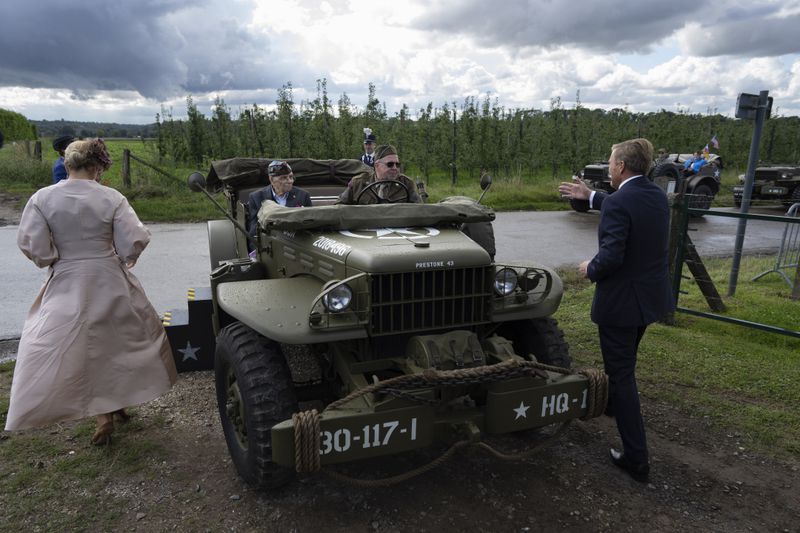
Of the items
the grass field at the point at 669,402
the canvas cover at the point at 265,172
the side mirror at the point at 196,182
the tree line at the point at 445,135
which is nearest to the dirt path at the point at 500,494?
the grass field at the point at 669,402

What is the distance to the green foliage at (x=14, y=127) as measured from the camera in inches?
1448

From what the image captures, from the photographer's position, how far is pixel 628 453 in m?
3.61

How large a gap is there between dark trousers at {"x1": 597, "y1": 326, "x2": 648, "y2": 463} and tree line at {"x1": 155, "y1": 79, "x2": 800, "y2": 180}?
16047mm

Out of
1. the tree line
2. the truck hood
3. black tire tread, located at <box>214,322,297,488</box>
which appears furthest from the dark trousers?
the tree line

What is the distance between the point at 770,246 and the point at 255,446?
12430 millimetres

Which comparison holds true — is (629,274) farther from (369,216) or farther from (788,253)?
(788,253)

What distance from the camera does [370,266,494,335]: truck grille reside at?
323 cm

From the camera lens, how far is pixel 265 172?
7.11m

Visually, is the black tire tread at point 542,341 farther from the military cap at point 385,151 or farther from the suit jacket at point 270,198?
the suit jacket at point 270,198

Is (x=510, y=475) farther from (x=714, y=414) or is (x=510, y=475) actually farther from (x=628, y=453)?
(x=714, y=414)

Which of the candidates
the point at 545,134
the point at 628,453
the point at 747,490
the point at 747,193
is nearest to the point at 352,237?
the point at 628,453

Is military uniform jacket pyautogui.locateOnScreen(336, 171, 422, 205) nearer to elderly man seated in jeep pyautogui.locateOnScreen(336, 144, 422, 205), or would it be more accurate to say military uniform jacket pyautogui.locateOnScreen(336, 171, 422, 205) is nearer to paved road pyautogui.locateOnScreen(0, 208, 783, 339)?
elderly man seated in jeep pyautogui.locateOnScreen(336, 144, 422, 205)

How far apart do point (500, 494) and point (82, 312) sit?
2811 millimetres

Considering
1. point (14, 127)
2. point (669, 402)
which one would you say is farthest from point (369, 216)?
point (14, 127)
